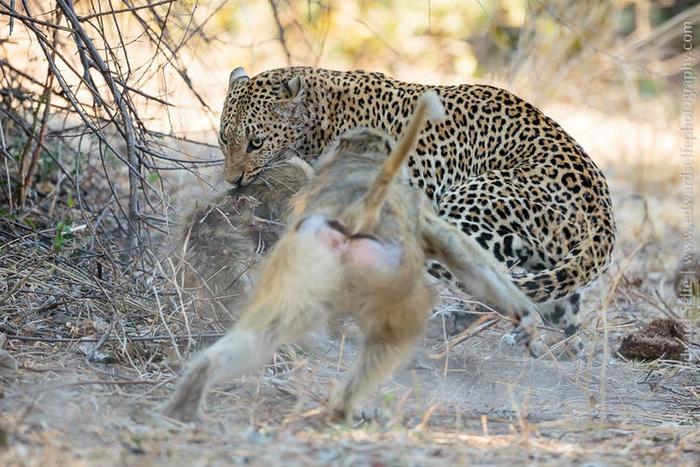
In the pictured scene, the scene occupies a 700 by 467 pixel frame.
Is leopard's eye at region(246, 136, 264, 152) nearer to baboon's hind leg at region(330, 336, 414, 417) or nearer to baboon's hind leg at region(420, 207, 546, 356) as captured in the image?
baboon's hind leg at region(420, 207, 546, 356)

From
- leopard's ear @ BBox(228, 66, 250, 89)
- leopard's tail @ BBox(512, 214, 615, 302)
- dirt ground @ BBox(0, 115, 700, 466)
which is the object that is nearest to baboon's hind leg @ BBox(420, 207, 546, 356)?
dirt ground @ BBox(0, 115, 700, 466)

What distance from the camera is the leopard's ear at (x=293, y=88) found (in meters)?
6.56

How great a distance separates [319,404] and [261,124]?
251 cm

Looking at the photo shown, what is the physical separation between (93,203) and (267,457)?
400 centimetres

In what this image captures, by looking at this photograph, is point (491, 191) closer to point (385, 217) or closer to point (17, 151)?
point (385, 217)

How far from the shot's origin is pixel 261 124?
6465 millimetres

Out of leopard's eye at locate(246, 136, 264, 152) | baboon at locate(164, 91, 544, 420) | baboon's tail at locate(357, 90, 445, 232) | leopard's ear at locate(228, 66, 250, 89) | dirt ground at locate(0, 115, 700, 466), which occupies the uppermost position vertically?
leopard's ear at locate(228, 66, 250, 89)

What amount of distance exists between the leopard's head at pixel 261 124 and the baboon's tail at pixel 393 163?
2.59 m

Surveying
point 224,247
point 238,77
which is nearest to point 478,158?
point 238,77

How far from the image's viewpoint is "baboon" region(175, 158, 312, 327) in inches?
221

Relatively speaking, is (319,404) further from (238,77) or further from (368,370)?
(238,77)

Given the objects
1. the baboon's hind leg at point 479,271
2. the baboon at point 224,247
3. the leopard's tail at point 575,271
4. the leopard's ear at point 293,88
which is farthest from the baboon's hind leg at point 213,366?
the leopard's ear at point 293,88

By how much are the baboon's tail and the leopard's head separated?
8.48ft

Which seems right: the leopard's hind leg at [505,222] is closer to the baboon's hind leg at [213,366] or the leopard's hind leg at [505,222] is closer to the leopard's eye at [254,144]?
the leopard's eye at [254,144]
